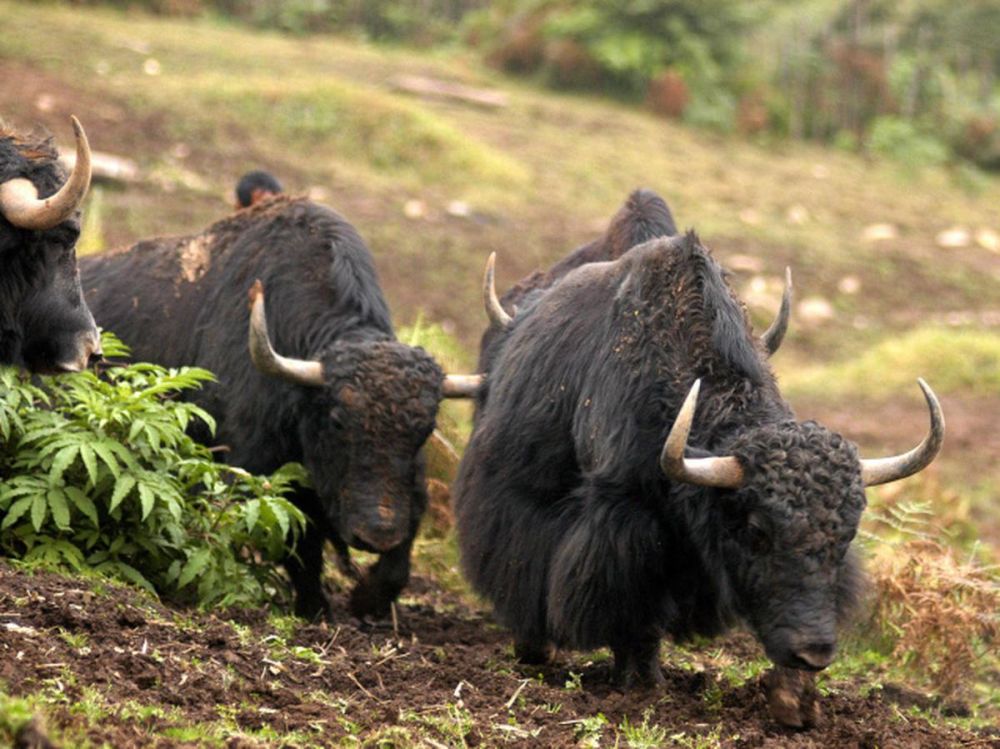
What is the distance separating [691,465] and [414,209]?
13.4m

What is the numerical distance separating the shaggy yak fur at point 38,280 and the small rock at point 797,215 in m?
16.7

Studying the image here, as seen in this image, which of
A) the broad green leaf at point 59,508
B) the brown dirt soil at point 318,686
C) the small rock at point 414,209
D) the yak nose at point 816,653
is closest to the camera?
the brown dirt soil at point 318,686

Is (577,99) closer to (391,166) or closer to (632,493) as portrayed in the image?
(391,166)

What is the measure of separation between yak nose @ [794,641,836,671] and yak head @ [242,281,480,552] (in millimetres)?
2354

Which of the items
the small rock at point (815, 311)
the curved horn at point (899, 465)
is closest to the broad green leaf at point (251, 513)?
the curved horn at point (899, 465)

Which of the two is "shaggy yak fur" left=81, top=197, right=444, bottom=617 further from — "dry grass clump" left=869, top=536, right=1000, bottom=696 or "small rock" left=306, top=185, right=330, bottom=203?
"small rock" left=306, top=185, right=330, bottom=203

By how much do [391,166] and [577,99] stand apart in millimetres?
7030

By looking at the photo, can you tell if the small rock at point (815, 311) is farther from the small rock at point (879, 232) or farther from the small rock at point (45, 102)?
the small rock at point (45, 102)

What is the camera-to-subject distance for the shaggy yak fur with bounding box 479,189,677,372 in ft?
26.9

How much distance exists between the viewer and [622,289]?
Answer: 21.4 feet

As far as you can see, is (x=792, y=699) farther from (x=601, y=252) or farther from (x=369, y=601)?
(x=601, y=252)

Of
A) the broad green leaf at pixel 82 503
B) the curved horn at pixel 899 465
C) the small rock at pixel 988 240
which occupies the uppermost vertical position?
the curved horn at pixel 899 465

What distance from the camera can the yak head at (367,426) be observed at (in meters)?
7.18

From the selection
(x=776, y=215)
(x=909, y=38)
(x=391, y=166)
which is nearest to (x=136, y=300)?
(x=391, y=166)
